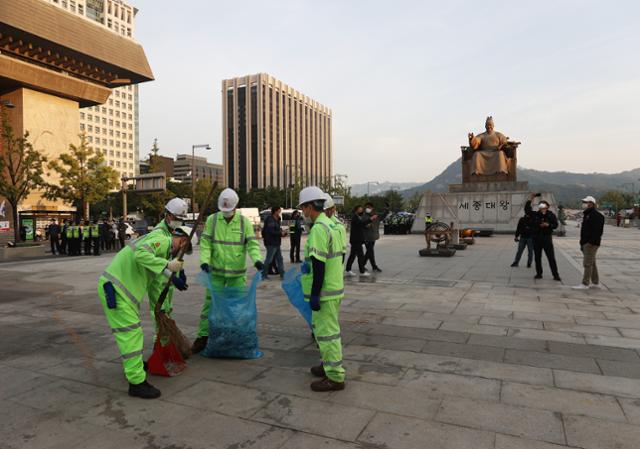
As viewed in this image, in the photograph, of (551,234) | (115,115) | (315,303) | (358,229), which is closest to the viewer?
(315,303)

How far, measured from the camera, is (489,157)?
28203 millimetres

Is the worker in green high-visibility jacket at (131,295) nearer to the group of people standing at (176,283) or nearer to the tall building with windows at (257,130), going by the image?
the group of people standing at (176,283)

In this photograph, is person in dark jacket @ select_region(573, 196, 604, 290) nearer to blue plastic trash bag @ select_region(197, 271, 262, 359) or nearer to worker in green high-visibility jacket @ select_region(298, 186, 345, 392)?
worker in green high-visibility jacket @ select_region(298, 186, 345, 392)

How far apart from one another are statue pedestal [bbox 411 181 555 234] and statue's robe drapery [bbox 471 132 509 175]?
0.85 m

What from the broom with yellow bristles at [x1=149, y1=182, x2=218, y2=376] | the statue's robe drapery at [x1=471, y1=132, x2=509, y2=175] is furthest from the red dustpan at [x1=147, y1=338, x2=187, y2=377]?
the statue's robe drapery at [x1=471, y1=132, x2=509, y2=175]

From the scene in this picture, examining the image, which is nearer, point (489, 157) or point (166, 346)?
point (166, 346)

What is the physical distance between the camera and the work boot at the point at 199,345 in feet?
15.7

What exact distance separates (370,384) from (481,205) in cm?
2606

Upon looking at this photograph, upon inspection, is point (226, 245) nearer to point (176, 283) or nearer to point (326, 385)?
point (176, 283)

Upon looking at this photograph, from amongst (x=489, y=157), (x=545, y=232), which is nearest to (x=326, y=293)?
(x=545, y=232)

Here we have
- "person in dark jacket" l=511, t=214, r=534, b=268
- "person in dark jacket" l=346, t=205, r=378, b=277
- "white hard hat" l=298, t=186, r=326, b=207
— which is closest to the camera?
"white hard hat" l=298, t=186, r=326, b=207

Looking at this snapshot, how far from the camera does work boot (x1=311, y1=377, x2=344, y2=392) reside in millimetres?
3650

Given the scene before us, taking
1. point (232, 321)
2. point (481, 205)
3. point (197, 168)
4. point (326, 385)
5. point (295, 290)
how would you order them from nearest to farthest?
point (326, 385), point (295, 290), point (232, 321), point (481, 205), point (197, 168)

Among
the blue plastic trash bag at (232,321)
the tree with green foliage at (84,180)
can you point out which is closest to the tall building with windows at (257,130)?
the tree with green foliage at (84,180)
